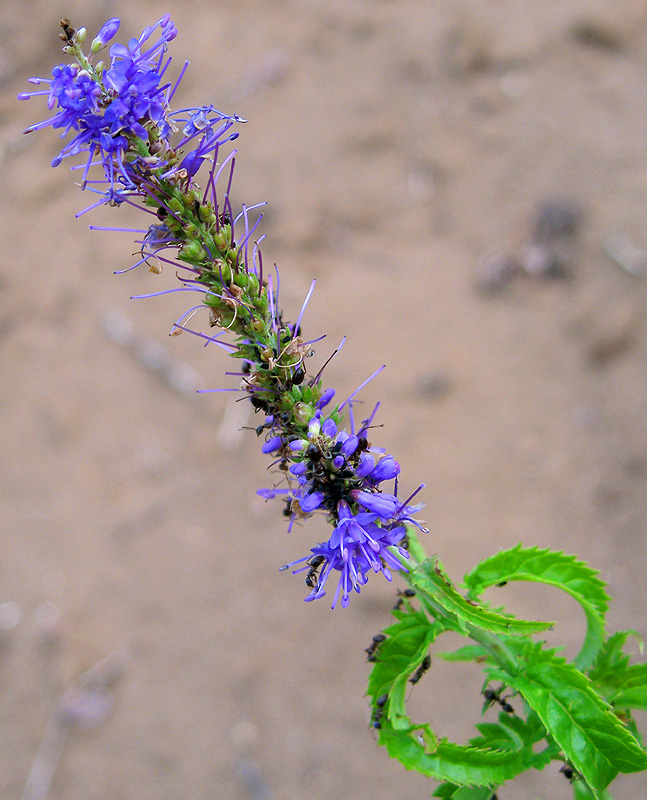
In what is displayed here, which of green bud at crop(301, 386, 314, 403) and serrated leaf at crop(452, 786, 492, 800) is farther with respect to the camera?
serrated leaf at crop(452, 786, 492, 800)

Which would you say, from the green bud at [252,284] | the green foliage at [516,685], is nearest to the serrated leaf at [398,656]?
the green foliage at [516,685]

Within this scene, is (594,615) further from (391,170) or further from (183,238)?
(391,170)

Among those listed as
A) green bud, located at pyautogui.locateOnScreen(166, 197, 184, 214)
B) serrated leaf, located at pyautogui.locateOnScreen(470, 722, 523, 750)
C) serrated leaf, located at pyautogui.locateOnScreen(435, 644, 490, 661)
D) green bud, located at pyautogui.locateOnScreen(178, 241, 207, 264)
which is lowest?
serrated leaf, located at pyautogui.locateOnScreen(470, 722, 523, 750)

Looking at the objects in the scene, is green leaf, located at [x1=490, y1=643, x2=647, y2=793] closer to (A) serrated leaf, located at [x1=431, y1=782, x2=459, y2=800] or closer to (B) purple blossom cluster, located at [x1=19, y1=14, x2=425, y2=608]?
(A) serrated leaf, located at [x1=431, y1=782, x2=459, y2=800]

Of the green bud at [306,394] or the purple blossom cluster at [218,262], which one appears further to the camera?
the green bud at [306,394]

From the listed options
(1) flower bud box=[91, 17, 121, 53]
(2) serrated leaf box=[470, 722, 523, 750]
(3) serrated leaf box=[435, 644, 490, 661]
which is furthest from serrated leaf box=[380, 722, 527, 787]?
(1) flower bud box=[91, 17, 121, 53]

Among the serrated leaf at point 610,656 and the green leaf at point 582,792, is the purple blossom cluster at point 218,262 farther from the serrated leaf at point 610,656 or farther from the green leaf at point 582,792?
the green leaf at point 582,792

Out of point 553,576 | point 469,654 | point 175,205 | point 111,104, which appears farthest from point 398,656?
point 111,104
